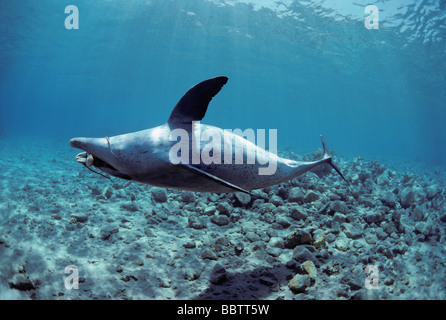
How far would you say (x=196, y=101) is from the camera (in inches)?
90.8

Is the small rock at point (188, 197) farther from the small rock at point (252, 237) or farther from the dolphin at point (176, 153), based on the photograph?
the dolphin at point (176, 153)

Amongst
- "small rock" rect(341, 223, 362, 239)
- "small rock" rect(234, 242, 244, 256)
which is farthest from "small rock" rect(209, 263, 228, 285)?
"small rock" rect(341, 223, 362, 239)

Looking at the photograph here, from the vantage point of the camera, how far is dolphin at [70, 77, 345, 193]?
2148 mm

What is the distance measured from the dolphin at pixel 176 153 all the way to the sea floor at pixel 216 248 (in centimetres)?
159

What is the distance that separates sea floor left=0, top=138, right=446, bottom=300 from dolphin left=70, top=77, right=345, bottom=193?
159 cm

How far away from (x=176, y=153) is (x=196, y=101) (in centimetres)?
53

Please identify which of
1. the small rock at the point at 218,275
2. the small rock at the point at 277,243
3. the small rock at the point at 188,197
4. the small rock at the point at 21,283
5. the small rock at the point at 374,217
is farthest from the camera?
the small rock at the point at 188,197

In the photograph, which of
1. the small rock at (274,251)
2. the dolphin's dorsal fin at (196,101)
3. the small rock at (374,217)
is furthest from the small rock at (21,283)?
the small rock at (374,217)

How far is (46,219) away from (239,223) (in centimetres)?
378

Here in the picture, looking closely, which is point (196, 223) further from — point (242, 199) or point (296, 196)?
point (296, 196)

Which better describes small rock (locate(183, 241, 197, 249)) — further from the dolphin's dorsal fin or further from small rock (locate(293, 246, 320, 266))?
the dolphin's dorsal fin

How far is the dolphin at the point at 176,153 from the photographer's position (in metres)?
2.15
